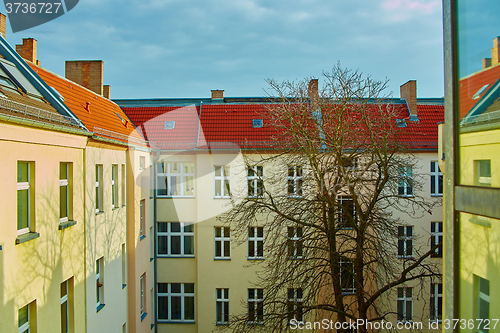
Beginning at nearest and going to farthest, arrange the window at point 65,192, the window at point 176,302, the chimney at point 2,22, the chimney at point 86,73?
the window at point 65,192
the chimney at point 2,22
the window at point 176,302
the chimney at point 86,73

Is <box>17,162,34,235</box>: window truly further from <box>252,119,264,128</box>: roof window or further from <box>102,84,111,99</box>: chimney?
<box>102,84,111,99</box>: chimney

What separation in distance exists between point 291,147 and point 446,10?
736cm

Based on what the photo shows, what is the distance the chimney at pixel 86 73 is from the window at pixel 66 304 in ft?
33.4

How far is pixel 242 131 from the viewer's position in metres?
16.1

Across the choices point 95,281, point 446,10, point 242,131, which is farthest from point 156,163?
point 446,10

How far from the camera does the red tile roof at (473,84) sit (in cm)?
249

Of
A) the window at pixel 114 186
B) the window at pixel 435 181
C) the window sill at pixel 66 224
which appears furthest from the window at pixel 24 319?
the window at pixel 435 181

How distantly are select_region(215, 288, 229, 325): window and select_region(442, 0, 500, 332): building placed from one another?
1289cm

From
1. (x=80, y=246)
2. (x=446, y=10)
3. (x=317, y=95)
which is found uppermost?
(x=317, y=95)

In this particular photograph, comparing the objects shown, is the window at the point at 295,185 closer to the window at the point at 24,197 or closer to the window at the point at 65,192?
the window at the point at 65,192

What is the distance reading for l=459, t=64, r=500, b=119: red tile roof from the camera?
2.49 m

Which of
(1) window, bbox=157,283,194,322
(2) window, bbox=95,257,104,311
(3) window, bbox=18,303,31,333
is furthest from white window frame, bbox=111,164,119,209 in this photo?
(1) window, bbox=157,283,194,322

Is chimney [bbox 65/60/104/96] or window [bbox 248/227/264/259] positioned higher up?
chimney [bbox 65/60/104/96]

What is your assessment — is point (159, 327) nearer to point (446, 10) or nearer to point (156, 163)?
point (156, 163)
